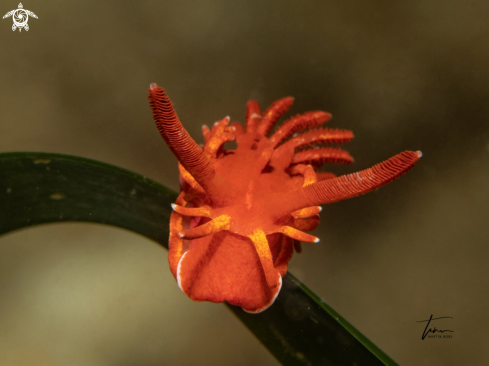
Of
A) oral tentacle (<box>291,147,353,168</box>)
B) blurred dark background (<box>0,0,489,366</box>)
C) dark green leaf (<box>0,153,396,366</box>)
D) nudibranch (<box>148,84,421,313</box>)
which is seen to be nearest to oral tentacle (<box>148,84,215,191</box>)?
nudibranch (<box>148,84,421,313</box>)

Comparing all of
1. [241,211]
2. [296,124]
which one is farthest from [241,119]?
[241,211]

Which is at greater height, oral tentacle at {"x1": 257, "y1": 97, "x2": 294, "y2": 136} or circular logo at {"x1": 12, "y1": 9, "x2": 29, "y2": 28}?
circular logo at {"x1": 12, "y1": 9, "x2": 29, "y2": 28}

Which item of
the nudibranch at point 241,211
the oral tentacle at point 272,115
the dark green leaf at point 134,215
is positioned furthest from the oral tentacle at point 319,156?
the dark green leaf at point 134,215

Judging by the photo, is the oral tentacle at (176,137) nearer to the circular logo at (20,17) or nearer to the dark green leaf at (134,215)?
the dark green leaf at (134,215)

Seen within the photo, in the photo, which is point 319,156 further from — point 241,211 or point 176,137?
point 176,137

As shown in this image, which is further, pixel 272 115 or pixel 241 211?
pixel 272 115

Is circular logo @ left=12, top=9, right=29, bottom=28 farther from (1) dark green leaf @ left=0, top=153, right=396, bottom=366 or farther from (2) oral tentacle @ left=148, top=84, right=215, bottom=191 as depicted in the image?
(2) oral tentacle @ left=148, top=84, right=215, bottom=191

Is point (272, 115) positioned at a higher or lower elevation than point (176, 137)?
higher
